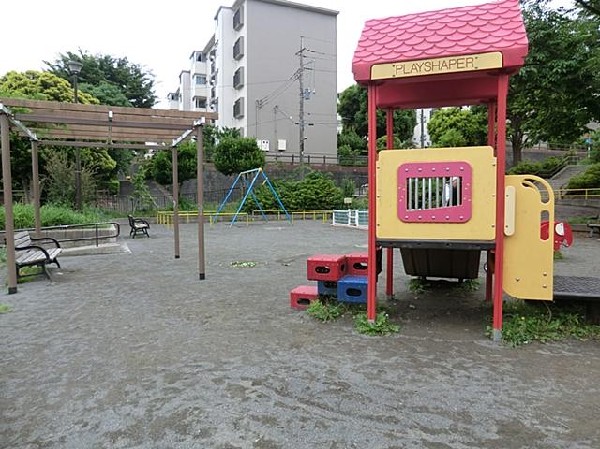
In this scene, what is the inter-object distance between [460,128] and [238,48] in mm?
19721

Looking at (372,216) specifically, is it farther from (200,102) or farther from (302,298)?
(200,102)

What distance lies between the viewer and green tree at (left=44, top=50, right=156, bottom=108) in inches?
1228

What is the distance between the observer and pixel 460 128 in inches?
1444

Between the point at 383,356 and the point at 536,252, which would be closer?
the point at 383,356

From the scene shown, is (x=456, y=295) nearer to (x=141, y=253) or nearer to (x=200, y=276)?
(x=200, y=276)

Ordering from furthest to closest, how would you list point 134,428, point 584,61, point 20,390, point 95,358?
1. point 584,61
2. point 95,358
3. point 20,390
4. point 134,428

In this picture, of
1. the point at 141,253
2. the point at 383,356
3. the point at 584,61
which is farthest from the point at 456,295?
the point at 584,61

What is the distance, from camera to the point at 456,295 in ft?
21.6

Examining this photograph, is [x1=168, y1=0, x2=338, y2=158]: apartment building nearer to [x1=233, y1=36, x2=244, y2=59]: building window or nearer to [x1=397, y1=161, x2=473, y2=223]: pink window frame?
[x1=233, y1=36, x2=244, y2=59]: building window

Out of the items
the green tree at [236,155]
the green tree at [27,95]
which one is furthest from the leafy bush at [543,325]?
the green tree at [236,155]

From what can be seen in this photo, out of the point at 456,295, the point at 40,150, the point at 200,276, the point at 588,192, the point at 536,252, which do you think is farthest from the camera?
the point at 588,192

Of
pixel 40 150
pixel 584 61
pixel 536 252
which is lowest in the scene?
pixel 536 252

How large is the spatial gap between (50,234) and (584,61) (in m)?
16.3

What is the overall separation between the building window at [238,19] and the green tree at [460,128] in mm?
18501
